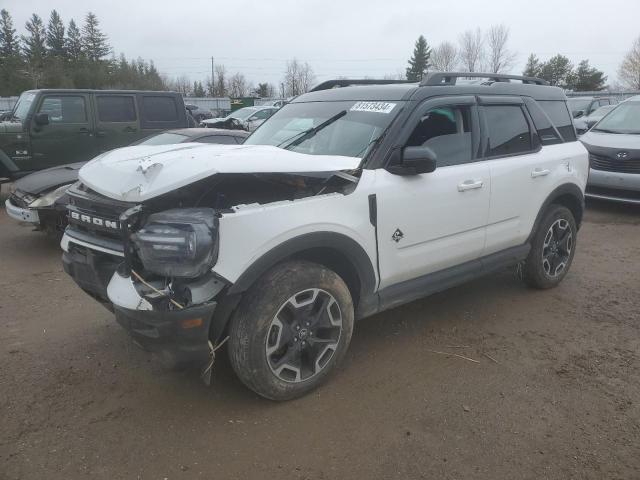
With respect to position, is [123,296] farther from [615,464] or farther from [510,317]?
[510,317]

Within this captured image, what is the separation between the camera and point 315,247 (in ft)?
9.75

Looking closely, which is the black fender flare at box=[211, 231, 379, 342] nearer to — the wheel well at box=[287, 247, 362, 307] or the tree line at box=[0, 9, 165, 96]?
the wheel well at box=[287, 247, 362, 307]

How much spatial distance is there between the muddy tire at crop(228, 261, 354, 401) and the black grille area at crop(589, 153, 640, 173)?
6.77 meters

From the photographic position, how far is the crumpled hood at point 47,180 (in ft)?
19.5

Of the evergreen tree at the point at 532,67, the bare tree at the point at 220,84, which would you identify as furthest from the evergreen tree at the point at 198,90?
the evergreen tree at the point at 532,67

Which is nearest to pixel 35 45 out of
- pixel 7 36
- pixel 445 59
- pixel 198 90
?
pixel 7 36

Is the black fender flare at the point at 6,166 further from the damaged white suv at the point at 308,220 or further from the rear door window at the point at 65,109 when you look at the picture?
the damaged white suv at the point at 308,220

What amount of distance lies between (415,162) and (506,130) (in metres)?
1.39

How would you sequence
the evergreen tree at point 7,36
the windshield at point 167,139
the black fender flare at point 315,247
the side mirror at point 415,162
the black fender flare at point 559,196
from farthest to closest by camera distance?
the evergreen tree at point 7,36 < the windshield at point 167,139 < the black fender flare at point 559,196 < the side mirror at point 415,162 < the black fender flare at point 315,247

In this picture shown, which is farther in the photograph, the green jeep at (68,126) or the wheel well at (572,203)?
the green jeep at (68,126)

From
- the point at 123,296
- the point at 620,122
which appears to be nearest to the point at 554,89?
the point at 123,296

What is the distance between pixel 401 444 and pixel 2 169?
29.3 ft

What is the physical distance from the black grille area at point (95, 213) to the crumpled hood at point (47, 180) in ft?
10.2

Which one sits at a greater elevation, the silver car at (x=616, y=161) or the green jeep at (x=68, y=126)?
the green jeep at (x=68, y=126)
